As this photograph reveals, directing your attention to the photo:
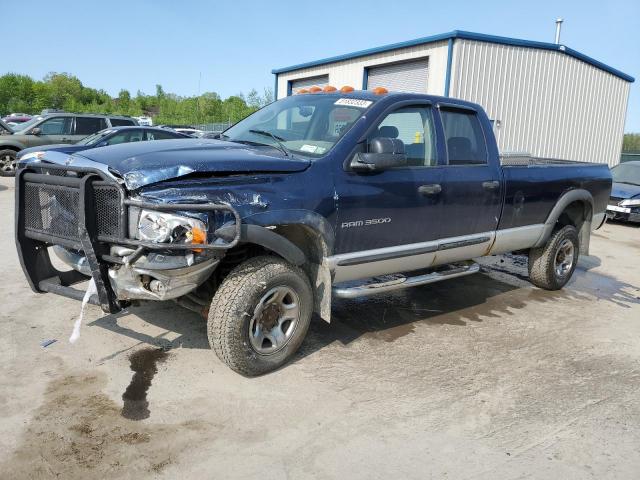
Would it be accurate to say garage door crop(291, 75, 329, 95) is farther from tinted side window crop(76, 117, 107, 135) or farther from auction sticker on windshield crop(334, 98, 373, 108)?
auction sticker on windshield crop(334, 98, 373, 108)

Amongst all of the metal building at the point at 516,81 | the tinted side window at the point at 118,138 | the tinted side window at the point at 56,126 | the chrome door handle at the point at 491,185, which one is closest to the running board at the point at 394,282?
the chrome door handle at the point at 491,185

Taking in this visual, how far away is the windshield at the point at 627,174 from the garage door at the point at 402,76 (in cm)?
557

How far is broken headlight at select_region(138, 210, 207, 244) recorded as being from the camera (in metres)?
3.25

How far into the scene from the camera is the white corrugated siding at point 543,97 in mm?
14609

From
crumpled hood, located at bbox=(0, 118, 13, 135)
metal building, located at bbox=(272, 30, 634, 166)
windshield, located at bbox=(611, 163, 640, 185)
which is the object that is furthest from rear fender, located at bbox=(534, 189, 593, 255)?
crumpled hood, located at bbox=(0, 118, 13, 135)

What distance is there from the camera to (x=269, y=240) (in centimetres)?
359

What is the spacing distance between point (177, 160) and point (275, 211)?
2.31ft

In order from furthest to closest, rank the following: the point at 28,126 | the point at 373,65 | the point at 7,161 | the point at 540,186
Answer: the point at 373,65
the point at 7,161
the point at 28,126
the point at 540,186

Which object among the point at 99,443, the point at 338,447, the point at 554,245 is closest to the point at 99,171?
the point at 99,443

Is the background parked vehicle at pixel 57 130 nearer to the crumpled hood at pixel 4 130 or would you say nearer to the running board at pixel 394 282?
the crumpled hood at pixel 4 130

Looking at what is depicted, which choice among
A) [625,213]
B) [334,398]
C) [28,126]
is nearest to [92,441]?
[334,398]

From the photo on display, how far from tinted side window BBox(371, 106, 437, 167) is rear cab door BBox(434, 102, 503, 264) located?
0.14 meters

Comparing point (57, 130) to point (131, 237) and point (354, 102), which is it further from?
point (131, 237)

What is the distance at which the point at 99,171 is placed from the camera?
3.35 meters
